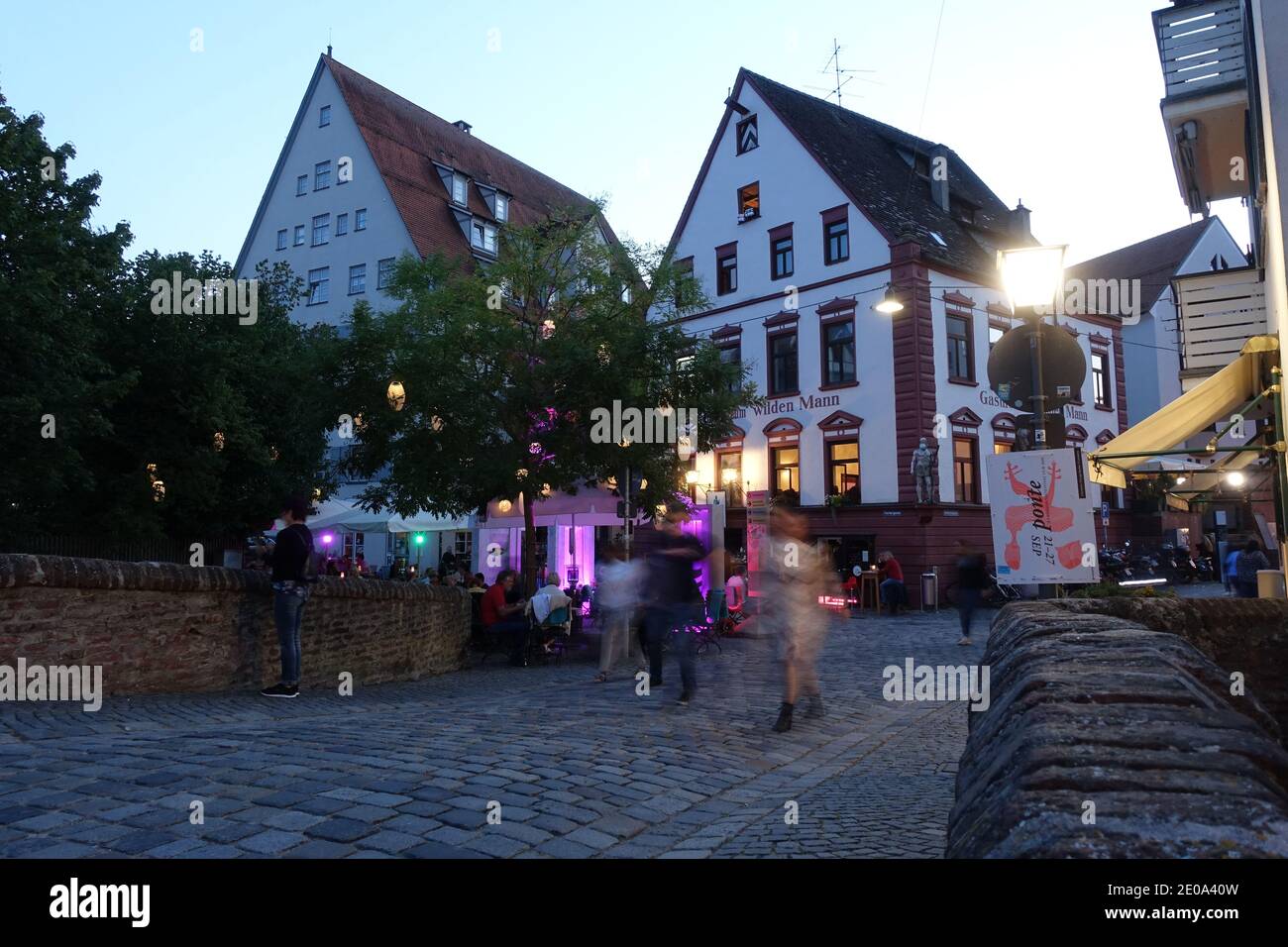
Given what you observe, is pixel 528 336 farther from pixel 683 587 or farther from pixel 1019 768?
pixel 1019 768

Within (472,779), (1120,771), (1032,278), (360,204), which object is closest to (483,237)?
(360,204)

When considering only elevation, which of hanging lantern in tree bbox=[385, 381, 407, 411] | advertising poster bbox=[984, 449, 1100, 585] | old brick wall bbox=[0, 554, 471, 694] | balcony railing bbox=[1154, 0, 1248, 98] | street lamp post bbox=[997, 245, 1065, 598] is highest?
balcony railing bbox=[1154, 0, 1248, 98]

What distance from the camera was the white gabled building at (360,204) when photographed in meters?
42.3

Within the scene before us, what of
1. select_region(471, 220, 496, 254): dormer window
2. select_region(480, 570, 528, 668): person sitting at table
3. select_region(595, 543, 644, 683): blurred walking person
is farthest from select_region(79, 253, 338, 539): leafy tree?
select_region(471, 220, 496, 254): dormer window

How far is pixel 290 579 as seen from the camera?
9.57 m

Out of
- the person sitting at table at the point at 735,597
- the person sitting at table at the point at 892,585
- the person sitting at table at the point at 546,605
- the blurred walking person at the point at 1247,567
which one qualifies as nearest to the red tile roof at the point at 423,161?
the person sitting at table at the point at 892,585

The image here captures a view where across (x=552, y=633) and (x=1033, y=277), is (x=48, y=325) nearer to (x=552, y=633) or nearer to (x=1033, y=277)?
(x=552, y=633)

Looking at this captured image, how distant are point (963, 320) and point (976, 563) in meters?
16.0

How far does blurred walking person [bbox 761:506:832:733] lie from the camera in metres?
8.40

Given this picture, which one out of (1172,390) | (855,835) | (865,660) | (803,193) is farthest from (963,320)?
(855,835)

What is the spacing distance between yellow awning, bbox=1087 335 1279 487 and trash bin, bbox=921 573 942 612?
17.3m

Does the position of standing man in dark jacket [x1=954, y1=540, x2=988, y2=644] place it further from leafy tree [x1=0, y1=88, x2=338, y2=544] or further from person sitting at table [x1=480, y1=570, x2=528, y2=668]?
leafy tree [x1=0, y1=88, x2=338, y2=544]
